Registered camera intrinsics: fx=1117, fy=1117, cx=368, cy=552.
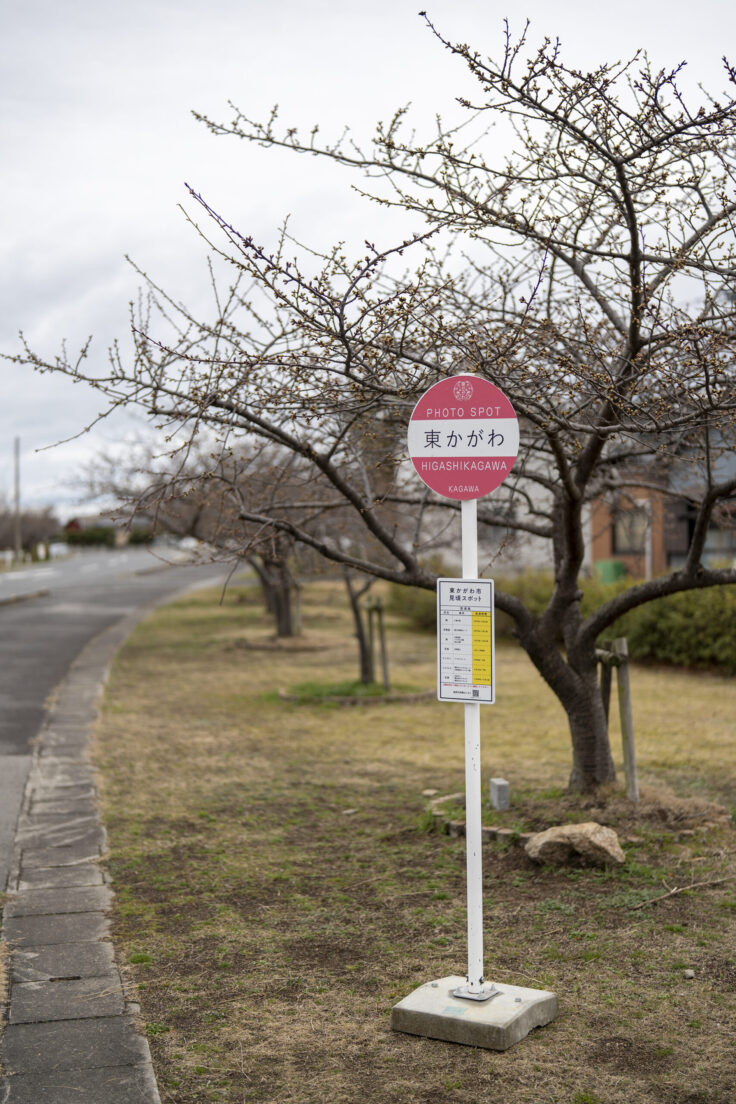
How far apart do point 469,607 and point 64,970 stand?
2.28m

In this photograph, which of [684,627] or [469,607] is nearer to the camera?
[469,607]

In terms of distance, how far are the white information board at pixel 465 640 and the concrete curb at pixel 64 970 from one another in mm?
1643

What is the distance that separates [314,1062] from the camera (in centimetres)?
374

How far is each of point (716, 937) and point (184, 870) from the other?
2.83 meters

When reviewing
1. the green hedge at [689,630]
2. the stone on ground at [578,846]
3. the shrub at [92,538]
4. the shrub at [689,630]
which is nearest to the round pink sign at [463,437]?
the stone on ground at [578,846]

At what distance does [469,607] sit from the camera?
4.08 metres

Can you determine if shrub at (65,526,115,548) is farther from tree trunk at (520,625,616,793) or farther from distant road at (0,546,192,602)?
tree trunk at (520,625,616,793)

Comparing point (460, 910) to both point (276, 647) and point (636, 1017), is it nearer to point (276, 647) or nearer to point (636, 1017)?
point (636, 1017)

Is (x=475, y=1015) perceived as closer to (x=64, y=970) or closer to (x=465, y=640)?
(x=465, y=640)

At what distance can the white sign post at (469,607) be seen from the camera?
400 cm

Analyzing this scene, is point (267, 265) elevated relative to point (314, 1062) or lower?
elevated

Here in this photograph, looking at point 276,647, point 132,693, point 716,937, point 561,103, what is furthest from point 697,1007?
point 276,647

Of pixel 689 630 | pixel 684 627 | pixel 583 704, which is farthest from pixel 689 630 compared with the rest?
pixel 583 704

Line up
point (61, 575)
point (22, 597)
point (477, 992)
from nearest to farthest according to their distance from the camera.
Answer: point (477, 992)
point (22, 597)
point (61, 575)
